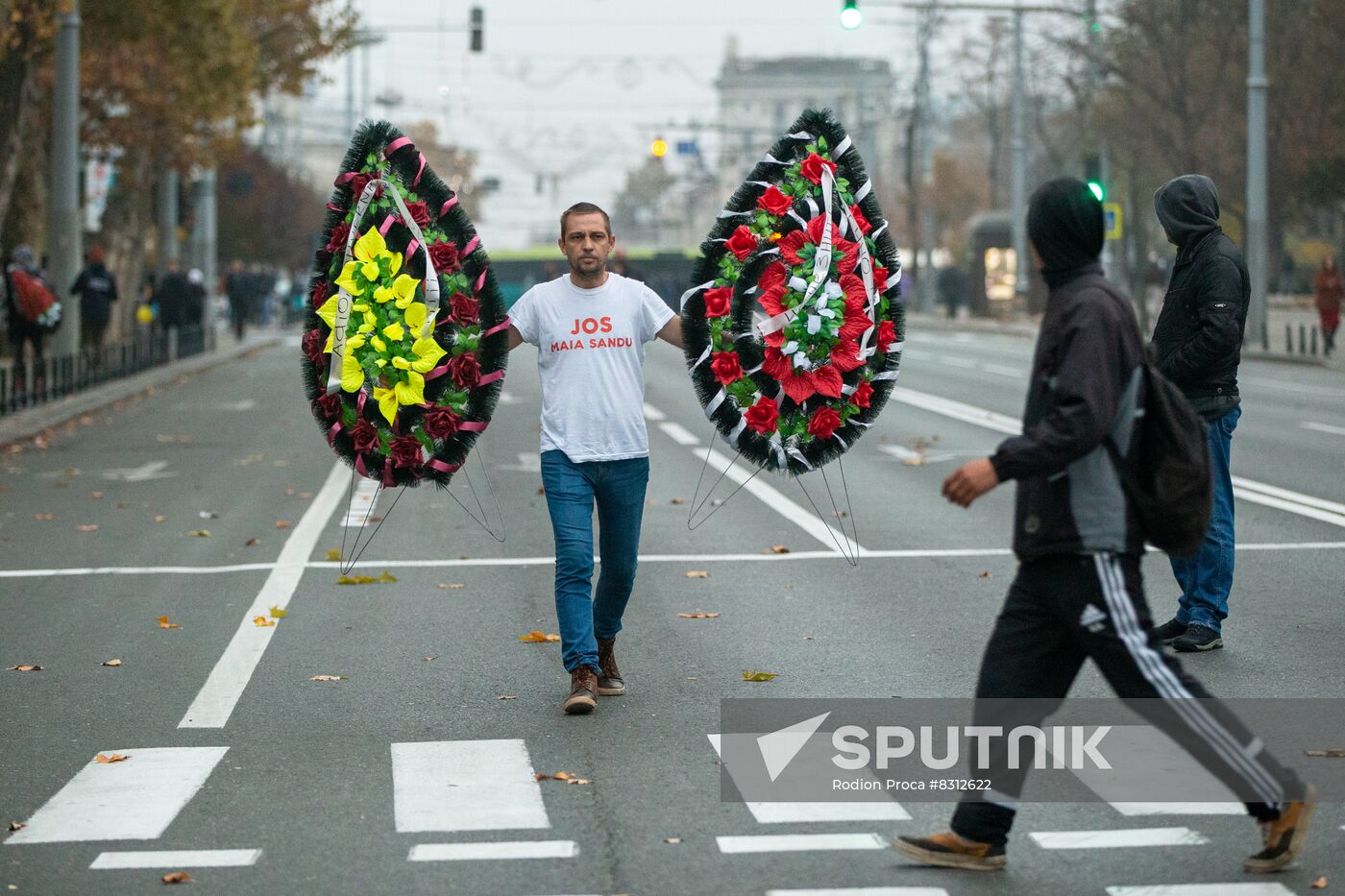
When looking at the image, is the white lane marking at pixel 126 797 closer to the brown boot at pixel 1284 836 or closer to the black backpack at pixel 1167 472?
the black backpack at pixel 1167 472

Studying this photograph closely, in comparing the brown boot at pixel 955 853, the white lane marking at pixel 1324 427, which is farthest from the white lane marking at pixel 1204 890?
the white lane marking at pixel 1324 427

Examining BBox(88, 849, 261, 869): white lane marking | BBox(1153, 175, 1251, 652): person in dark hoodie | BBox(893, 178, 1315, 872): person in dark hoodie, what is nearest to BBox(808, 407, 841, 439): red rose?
BBox(1153, 175, 1251, 652): person in dark hoodie

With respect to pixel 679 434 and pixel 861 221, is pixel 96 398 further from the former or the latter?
pixel 861 221

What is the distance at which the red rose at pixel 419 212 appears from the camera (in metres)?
8.06

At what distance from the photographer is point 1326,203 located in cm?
4900

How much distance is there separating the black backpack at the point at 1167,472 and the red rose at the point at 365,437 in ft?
12.0

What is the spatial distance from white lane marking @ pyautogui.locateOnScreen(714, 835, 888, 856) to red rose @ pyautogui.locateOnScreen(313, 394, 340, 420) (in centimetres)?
309

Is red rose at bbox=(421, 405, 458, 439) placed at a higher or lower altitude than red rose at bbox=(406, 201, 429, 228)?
lower

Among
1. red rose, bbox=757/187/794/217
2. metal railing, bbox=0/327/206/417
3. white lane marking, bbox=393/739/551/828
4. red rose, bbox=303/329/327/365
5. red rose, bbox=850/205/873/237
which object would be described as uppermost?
red rose, bbox=757/187/794/217

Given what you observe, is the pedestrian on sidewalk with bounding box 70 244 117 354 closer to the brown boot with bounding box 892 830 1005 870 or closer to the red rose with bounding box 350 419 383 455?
the red rose with bounding box 350 419 383 455

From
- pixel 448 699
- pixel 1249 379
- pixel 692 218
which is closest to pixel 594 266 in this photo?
pixel 448 699

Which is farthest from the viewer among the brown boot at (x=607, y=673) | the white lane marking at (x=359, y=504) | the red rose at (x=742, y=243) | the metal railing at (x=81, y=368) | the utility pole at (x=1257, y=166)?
the utility pole at (x=1257, y=166)

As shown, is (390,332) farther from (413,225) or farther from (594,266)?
(594,266)

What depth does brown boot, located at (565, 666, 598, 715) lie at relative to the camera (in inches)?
286
